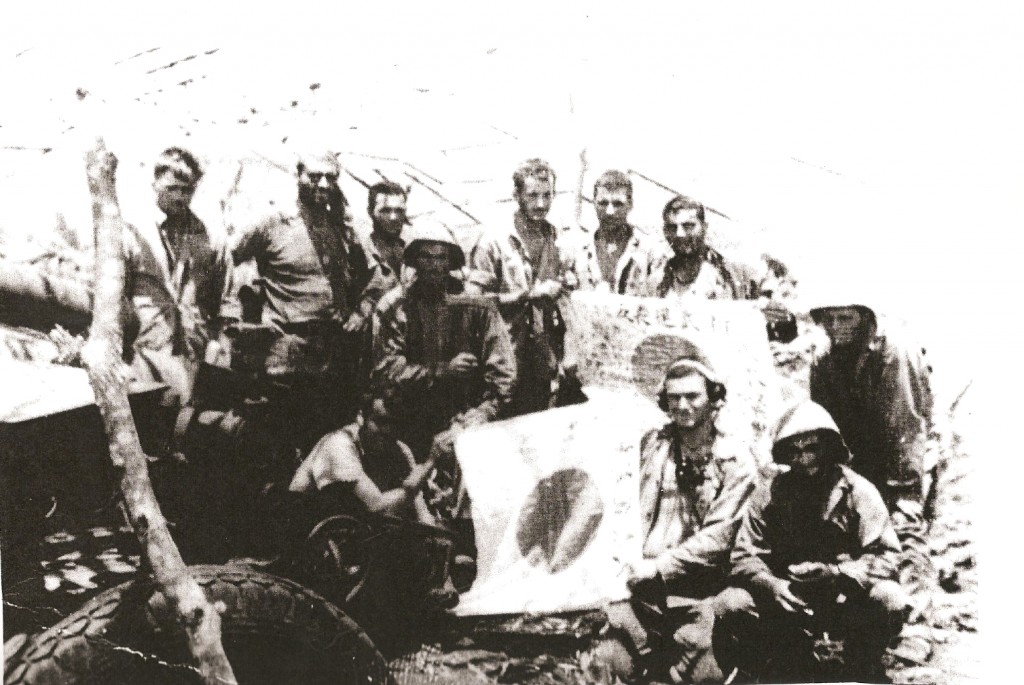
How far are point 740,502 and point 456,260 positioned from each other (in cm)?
147

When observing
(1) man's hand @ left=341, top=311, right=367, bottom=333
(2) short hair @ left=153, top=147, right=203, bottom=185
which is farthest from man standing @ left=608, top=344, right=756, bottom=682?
(2) short hair @ left=153, top=147, right=203, bottom=185

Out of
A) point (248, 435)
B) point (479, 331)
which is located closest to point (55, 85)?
point (248, 435)

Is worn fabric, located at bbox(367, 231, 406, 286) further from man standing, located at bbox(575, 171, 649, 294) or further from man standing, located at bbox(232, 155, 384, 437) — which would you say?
man standing, located at bbox(575, 171, 649, 294)

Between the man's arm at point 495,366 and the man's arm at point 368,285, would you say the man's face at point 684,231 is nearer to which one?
the man's arm at point 495,366

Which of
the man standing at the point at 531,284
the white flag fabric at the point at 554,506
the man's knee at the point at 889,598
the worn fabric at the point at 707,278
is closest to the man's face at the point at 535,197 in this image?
the man standing at the point at 531,284

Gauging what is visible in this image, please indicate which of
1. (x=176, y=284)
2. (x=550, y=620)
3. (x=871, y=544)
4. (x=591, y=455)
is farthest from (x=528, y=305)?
(x=871, y=544)

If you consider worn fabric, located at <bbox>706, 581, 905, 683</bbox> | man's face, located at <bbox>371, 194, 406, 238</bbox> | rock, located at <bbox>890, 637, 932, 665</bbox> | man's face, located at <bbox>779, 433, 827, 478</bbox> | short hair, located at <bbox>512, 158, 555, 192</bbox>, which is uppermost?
short hair, located at <bbox>512, 158, 555, 192</bbox>

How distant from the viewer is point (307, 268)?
412cm

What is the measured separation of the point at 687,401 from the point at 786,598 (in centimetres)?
87

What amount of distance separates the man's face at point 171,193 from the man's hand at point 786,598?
107 inches

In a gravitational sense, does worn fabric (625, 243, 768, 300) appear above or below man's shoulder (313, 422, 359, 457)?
above

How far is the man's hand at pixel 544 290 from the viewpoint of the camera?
429cm

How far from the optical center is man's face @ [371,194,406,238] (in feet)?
13.7

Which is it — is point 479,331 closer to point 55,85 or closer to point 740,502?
point 740,502
